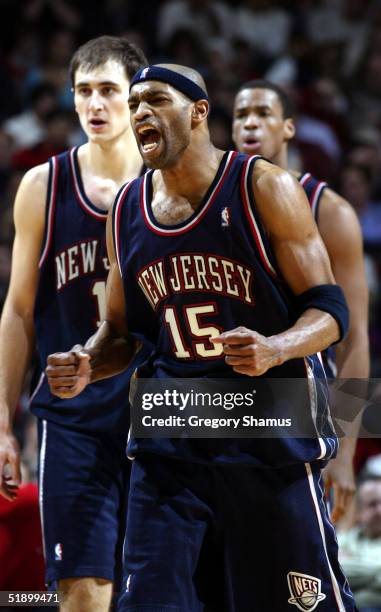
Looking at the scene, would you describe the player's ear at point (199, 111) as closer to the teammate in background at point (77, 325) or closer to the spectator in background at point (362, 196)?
the teammate in background at point (77, 325)

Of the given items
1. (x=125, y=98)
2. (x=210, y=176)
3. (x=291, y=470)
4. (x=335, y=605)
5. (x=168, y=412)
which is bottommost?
(x=335, y=605)

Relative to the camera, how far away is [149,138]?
3.71 m

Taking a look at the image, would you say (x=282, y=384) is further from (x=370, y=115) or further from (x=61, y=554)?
(x=370, y=115)

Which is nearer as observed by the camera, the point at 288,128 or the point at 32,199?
the point at 32,199

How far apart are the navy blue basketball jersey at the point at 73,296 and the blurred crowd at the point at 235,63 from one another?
501 cm

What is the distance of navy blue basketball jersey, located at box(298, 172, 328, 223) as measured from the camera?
488cm

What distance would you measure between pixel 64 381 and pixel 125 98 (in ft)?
5.04

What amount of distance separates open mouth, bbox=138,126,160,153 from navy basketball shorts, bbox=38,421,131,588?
1.23 m

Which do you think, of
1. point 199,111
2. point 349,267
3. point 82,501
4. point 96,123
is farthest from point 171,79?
point 82,501

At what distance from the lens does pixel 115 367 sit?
12.9 ft

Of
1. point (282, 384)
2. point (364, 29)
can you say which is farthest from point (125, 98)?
point (364, 29)

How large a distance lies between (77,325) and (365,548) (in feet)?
9.33

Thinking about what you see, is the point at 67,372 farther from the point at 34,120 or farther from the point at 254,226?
the point at 34,120

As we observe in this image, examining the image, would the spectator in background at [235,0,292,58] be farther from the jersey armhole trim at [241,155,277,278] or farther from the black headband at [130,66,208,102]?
the jersey armhole trim at [241,155,277,278]
